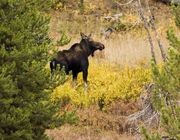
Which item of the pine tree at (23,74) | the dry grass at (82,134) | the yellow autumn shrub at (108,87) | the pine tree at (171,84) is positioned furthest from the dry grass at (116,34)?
the pine tree at (171,84)

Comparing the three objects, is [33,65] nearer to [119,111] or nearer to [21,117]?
[21,117]

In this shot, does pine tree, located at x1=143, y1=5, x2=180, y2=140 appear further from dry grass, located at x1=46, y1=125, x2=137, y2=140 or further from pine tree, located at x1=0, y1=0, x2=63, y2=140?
dry grass, located at x1=46, y1=125, x2=137, y2=140

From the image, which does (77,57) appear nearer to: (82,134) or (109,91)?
(109,91)

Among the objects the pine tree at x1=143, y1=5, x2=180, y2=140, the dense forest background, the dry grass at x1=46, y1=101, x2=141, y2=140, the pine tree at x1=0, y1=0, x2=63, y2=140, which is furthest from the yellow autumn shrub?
the pine tree at x1=143, y1=5, x2=180, y2=140

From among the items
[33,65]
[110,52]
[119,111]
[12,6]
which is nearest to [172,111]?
[33,65]

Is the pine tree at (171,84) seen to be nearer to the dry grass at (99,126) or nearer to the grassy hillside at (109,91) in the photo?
the grassy hillside at (109,91)

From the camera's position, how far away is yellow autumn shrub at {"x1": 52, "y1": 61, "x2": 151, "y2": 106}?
16.7 m

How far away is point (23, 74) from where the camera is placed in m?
9.55

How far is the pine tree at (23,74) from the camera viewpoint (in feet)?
30.4

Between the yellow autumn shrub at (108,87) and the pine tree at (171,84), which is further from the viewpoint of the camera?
the yellow autumn shrub at (108,87)

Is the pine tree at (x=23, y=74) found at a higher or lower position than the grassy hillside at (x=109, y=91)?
higher

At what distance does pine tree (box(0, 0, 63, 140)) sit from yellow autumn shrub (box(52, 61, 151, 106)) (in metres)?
6.45

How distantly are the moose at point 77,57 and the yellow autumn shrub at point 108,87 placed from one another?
350 mm

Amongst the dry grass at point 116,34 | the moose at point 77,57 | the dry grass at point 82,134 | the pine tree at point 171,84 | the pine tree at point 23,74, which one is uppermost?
the pine tree at point 171,84
